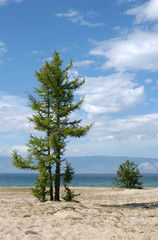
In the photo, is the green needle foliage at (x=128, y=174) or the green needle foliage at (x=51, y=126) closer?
the green needle foliage at (x=51, y=126)

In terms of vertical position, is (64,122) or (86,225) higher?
(64,122)

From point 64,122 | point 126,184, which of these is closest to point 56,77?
point 64,122

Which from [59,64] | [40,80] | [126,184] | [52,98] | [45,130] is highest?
[59,64]

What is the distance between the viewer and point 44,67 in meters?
19.8

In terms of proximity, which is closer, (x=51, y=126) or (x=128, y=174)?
(x=51, y=126)

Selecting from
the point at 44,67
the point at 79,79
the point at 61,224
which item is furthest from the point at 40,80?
the point at 61,224

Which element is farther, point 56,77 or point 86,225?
point 56,77

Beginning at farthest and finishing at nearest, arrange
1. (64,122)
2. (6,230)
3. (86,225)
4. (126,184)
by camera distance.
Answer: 1. (126,184)
2. (64,122)
3. (86,225)
4. (6,230)

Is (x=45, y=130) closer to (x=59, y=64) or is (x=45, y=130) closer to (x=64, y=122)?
(x=64, y=122)

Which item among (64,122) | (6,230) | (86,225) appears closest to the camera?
(6,230)

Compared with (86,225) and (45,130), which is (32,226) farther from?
(45,130)

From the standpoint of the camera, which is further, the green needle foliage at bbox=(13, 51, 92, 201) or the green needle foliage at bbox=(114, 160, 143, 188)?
the green needle foliage at bbox=(114, 160, 143, 188)

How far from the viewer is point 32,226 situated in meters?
9.47

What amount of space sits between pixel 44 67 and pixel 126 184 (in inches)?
994
